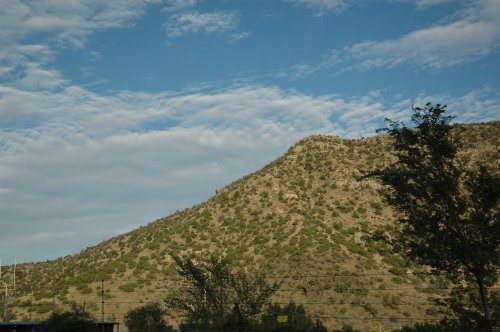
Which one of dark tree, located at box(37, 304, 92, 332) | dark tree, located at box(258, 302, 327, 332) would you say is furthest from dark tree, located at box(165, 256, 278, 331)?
dark tree, located at box(37, 304, 92, 332)

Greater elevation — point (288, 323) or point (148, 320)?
point (148, 320)

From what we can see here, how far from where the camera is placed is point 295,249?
137 feet

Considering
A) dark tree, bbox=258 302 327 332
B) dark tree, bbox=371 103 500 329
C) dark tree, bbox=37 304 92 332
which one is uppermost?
dark tree, bbox=371 103 500 329

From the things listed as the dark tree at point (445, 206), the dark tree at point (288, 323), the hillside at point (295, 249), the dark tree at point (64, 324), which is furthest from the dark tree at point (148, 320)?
the dark tree at point (445, 206)

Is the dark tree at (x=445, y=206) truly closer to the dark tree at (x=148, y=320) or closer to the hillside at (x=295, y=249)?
the hillside at (x=295, y=249)

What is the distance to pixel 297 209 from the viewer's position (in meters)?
49.3

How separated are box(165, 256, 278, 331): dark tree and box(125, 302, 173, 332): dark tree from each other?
4.40 metres

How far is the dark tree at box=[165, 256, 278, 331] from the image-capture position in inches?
887

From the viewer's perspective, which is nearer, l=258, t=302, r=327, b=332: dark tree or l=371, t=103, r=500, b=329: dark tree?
l=371, t=103, r=500, b=329: dark tree

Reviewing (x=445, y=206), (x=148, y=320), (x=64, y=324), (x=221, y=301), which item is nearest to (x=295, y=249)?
(x=148, y=320)

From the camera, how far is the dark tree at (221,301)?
73.9 feet

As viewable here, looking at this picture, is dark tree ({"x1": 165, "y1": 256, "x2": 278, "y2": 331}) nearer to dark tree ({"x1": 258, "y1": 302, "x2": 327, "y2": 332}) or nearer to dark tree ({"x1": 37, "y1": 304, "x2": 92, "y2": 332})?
dark tree ({"x1": 258, "y1": 302, "x2": 327, "y2": 332})

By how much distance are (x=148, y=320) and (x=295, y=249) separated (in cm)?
1573

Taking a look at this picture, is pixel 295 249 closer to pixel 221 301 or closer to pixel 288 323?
pixel 288 323
